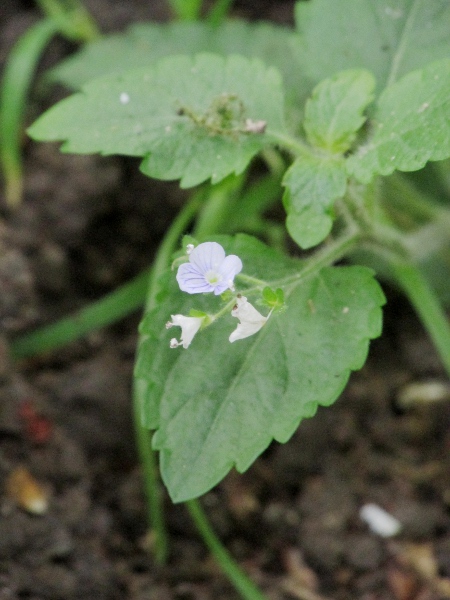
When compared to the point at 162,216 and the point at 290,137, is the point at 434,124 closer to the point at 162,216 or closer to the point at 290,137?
the point at 290,137

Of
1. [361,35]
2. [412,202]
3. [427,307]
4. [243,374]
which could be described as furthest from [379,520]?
[361,35]

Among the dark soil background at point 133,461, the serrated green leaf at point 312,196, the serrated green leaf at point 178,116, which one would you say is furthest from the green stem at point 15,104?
the serrated green leaf at point 312,196

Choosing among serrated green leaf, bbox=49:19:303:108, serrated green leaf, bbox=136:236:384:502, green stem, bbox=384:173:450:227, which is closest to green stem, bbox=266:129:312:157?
serrated green leaf, bbox=136:236:384:502

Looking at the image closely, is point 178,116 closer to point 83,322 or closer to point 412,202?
point 83,322

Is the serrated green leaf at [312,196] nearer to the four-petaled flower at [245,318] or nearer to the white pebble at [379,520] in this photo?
the four-petaled flower at [245,318]

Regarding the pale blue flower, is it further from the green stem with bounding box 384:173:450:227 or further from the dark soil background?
the green stem with bounding box 384:173:450:227
